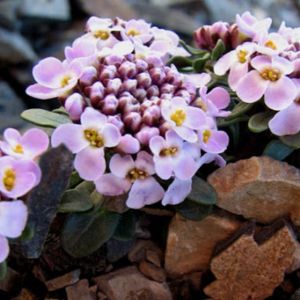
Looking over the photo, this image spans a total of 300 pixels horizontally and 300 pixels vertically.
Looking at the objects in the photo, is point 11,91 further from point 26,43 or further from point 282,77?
point 282,77

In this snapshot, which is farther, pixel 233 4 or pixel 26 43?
pixel 233 4

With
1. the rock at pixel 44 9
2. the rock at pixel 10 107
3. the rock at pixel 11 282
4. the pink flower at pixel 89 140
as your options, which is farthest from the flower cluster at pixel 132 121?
the rock at pixel 44 9

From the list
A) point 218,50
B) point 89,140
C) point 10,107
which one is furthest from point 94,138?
point 10,107

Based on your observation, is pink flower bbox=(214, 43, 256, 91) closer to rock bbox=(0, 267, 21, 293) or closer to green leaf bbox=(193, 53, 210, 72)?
green leaf bbox=(193, 53, 210, 72)

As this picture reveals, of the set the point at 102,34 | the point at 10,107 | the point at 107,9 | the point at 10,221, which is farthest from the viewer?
the point at 107,9

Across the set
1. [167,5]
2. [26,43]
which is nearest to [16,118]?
[26,43]

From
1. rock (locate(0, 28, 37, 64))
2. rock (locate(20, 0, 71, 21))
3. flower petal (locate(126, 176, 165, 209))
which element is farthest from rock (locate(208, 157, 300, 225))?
rock (locate(20, 0, 71, 21))

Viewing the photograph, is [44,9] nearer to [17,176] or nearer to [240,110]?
[240,110]

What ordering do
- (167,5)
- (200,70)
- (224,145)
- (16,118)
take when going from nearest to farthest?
(224,145), (200,70), (16,118), (167,5)
